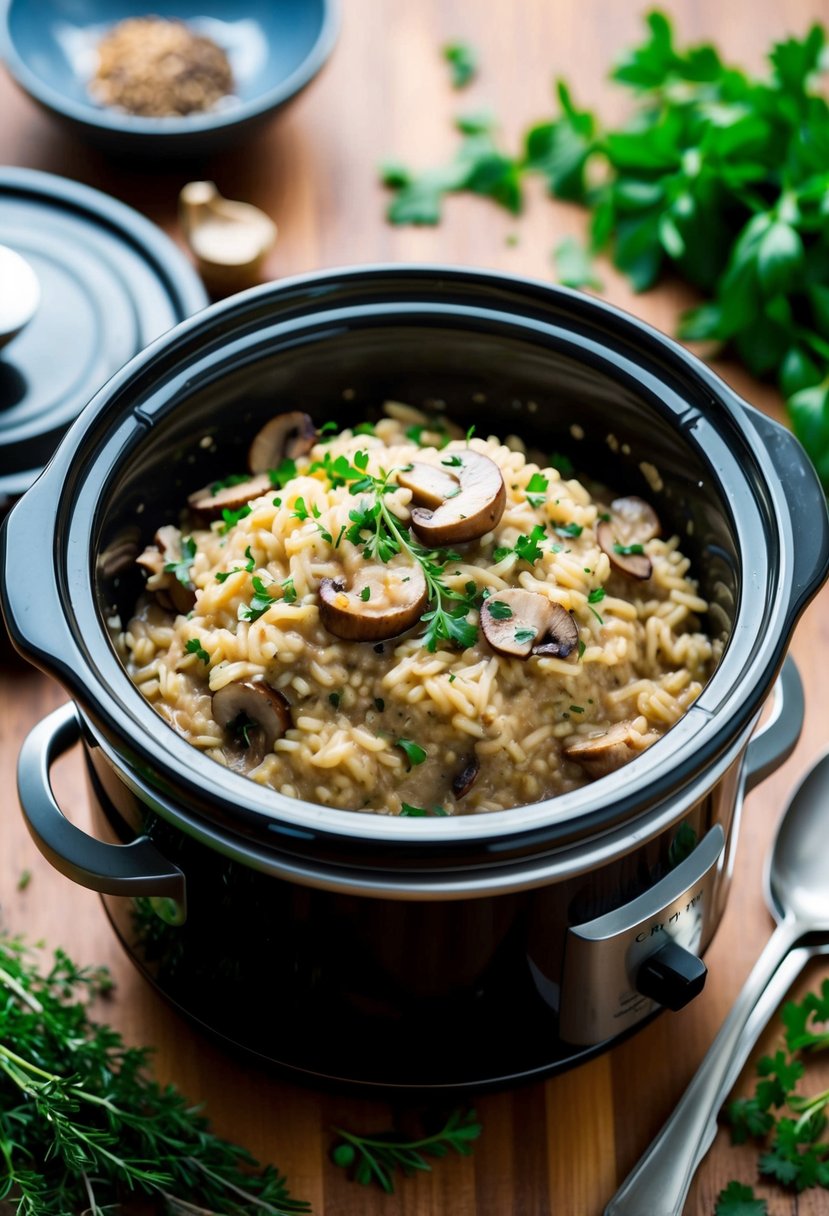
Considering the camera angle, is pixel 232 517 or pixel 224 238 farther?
pixel 224 238

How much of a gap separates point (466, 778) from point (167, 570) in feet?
2.15

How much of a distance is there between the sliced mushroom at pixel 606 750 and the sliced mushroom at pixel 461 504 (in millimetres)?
366

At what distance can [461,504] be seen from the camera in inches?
87.4

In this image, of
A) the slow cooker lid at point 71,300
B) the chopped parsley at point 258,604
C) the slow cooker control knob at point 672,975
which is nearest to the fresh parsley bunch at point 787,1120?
the slow cooker control knob at point 672,975

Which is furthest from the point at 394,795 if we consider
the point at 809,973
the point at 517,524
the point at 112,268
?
the point at 112,268

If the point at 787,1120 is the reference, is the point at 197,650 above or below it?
above

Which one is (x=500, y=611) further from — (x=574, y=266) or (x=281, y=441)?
(x=574, y=266)

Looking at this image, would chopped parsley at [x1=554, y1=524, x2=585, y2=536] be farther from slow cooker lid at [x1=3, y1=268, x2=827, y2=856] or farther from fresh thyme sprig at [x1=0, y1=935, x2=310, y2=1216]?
fresh thyme sprig at [x1=0, y1=935, x2=310, y2=1216]

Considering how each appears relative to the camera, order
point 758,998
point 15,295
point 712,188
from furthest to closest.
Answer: point 712,188
point 15,295
point 758,998

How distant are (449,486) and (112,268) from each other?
138 cm

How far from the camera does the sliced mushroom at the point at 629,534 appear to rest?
2398 mm

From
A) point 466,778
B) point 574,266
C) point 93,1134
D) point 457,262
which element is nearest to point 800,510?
point 466,778

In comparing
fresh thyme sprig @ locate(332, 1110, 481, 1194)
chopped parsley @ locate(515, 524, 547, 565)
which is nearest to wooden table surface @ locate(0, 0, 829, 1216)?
fresh thyme sprig @ locate(332, 1110, 481, 1194)

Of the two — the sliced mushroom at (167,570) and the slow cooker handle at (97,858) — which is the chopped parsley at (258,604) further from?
the slow cooker handle at (97,858)
